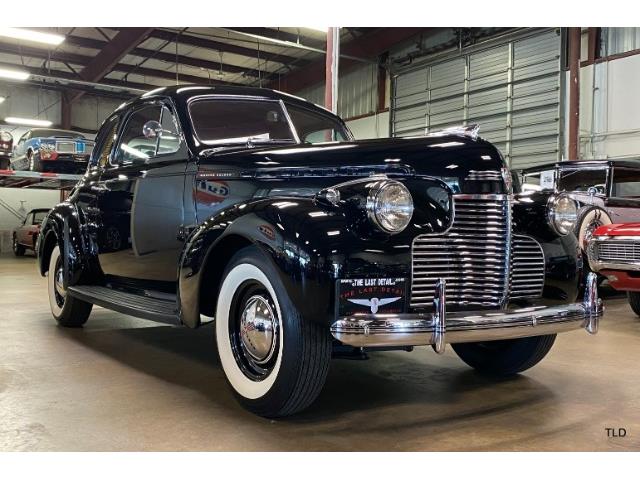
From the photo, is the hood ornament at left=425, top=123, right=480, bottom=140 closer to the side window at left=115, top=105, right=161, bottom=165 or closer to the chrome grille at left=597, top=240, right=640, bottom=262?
the side window at left=115, top=105, right=161, bottom=165

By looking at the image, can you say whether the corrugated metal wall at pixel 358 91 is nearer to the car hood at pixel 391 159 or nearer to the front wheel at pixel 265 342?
the car hood at pixel 391 159

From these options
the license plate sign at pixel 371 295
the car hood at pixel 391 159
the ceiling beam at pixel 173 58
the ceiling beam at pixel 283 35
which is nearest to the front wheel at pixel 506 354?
the car hood at pixel 391 159

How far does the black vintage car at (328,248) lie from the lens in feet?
8.46

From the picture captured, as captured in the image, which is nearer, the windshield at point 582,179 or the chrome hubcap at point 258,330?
the chrome hubcap at point 258,330

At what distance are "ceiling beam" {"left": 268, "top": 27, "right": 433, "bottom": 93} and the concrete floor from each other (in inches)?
475

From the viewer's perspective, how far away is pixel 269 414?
281 cm

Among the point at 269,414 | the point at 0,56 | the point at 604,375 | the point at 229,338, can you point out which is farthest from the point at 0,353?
the point at 0,56

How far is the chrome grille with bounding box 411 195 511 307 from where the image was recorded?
2836 mm

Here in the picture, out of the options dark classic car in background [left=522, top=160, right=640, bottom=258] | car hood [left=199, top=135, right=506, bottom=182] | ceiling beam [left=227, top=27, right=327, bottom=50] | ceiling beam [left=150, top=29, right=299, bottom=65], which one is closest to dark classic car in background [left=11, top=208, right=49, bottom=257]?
ceiling beam [left=150, top=29, right=299, bottom=65]

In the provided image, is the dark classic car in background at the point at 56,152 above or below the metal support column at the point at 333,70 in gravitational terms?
below

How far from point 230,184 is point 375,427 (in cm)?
152

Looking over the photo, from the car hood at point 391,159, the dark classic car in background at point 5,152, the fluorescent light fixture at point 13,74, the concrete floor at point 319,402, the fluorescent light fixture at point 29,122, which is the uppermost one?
the fluorescent light fixture at point 13,74

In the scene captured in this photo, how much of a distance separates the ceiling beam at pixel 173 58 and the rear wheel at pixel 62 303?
13281 millimetres

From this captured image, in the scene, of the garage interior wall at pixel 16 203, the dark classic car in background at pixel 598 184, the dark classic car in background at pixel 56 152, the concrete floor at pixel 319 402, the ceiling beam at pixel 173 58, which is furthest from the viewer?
the garage interior wall at pixel 16 203
